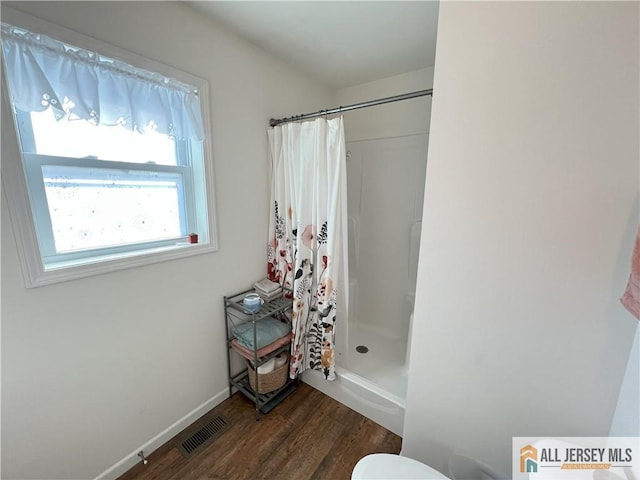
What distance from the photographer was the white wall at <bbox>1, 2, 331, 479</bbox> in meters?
1.01

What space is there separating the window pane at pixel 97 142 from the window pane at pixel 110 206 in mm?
72

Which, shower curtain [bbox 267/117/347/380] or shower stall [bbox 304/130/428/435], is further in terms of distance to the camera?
shower stall [bbox 304/130/428/435]

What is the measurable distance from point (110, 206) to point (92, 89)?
0.52m

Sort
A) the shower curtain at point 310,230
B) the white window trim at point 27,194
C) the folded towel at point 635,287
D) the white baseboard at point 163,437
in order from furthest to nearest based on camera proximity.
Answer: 1. the shower curtain at point 310,230
2. the white baseboard at point 163,437
3. the white window trim at point 27,194
4. the folded towel at point 635,287

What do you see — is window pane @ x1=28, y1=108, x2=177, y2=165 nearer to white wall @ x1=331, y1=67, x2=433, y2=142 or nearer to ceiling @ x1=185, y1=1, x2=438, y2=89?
ceiling @ x1=185, y1=1, x2=438, y2=89

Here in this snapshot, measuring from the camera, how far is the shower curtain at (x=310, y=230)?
1592 mm

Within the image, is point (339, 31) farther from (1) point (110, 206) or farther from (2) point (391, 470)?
(2) point (391, 470)

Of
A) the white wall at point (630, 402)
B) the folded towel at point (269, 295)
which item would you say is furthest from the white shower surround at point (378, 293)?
the white wall at point (630, 402)

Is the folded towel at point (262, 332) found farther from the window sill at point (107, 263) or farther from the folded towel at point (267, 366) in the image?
the window sill at point (107, 263)

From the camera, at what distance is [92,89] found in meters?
1.08

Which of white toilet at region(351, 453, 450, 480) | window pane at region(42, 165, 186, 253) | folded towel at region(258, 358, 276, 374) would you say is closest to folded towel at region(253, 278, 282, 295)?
folded towel at region(258, 358, 276, 374)

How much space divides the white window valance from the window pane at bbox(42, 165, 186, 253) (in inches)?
10.2

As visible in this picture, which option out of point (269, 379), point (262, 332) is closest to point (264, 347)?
point (262, 332)

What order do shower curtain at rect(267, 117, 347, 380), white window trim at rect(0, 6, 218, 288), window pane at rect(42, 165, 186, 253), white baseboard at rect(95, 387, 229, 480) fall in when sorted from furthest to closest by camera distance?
shower curtain at rect(267, 117, 347, 380) → white baseboard at rect(95, 387, 229, 480) → window pane at rect(42, 165, 186, 253) → white window trim at rect(0, 6, 218, 288)
